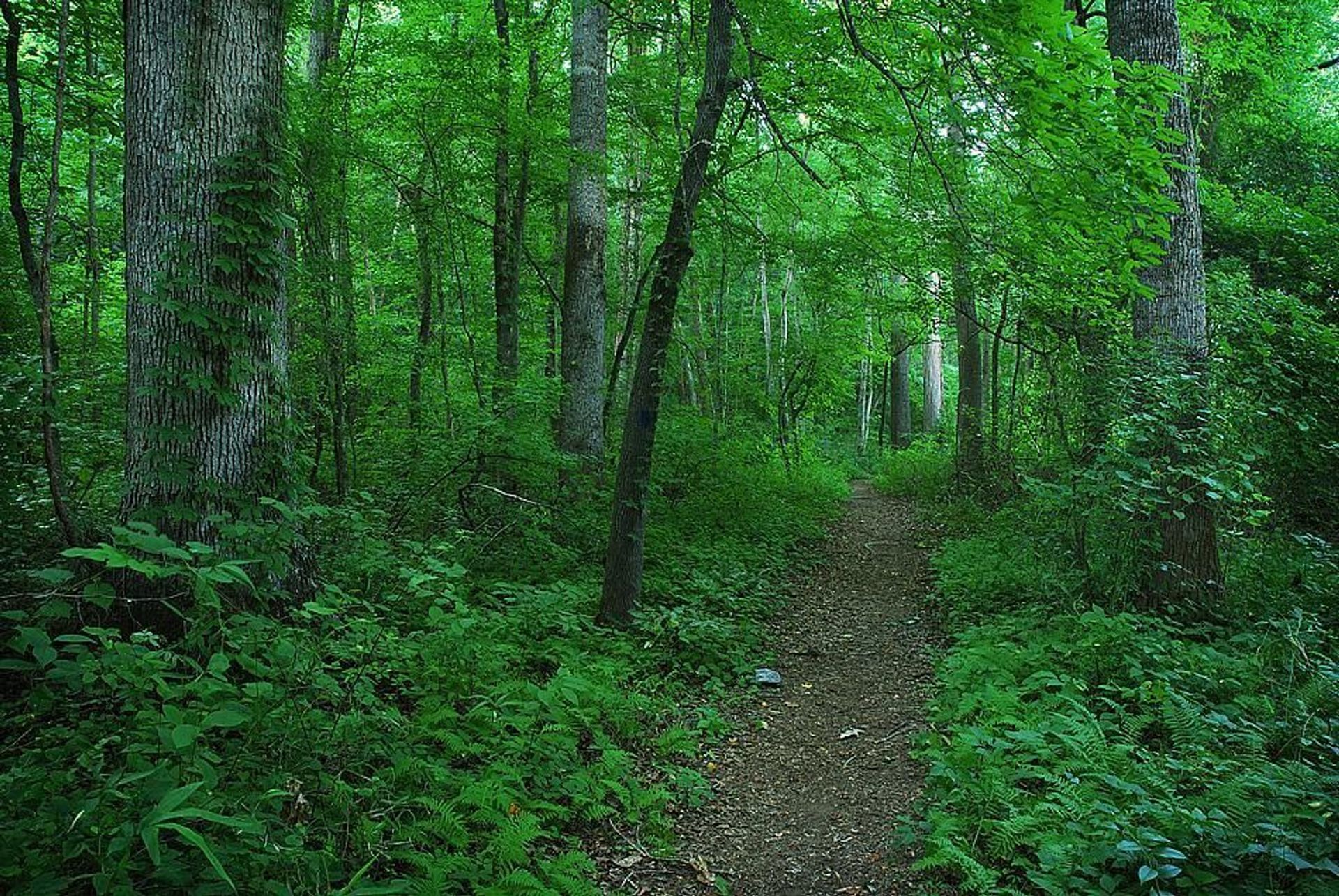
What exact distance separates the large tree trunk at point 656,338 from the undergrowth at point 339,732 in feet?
1.44

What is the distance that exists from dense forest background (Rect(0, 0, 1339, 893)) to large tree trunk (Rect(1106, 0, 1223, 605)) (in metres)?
0.04

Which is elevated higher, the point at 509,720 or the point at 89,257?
the point at 89,257

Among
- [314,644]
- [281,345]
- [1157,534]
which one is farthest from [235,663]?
[1157,534]

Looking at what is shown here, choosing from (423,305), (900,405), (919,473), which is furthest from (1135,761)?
(900,405)

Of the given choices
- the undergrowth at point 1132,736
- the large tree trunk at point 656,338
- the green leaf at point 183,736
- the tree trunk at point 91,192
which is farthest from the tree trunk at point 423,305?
the undergrowth at point 1132,736

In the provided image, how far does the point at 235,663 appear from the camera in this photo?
12.6 feet

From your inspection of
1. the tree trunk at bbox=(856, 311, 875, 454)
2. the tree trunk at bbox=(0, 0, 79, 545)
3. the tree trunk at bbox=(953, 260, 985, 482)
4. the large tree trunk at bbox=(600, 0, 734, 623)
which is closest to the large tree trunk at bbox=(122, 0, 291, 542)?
the tree trunk at bbox=(0, 0, 79, 545)

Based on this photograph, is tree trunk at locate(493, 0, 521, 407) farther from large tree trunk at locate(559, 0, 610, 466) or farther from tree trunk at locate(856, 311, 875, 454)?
tree trunk at locate(856, 311, 875, 454)

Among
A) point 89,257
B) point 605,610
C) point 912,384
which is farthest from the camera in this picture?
point 912,384

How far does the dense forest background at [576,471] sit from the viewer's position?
3.06 m

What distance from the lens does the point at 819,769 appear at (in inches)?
193

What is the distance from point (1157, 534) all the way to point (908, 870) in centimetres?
410

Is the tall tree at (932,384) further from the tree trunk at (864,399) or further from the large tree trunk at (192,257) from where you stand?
the large tree trunk at (192,257)

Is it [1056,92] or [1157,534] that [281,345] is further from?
[1157,534]
